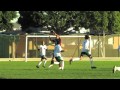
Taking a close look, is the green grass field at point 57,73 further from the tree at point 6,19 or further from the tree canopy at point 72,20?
the tree at point 6,19

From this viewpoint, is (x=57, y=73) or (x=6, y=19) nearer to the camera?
(x=57, y=73)

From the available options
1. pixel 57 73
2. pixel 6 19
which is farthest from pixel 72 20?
pixel 57 73

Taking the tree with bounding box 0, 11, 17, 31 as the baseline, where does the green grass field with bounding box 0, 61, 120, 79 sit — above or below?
below

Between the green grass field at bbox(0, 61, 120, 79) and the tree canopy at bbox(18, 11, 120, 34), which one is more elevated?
the tree canopy at bbox(18, 11, 120, 34)

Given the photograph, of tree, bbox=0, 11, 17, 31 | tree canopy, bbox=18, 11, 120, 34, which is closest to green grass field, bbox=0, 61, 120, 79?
tree canopy, bbox=18, 11, 120, 34

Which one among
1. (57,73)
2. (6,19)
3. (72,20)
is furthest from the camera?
(72,20)

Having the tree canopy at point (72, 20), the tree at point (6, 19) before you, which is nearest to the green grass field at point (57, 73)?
the tree canopy at point (72, 20)

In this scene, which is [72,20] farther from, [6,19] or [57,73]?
[57,73]

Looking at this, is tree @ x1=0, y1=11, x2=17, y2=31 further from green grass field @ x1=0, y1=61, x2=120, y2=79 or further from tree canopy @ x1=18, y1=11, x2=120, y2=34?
green grass field @ x1=0, y1=61, x2=120, y2=79

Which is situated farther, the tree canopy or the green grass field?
the tree canopy

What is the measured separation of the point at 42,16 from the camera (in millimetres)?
82375
